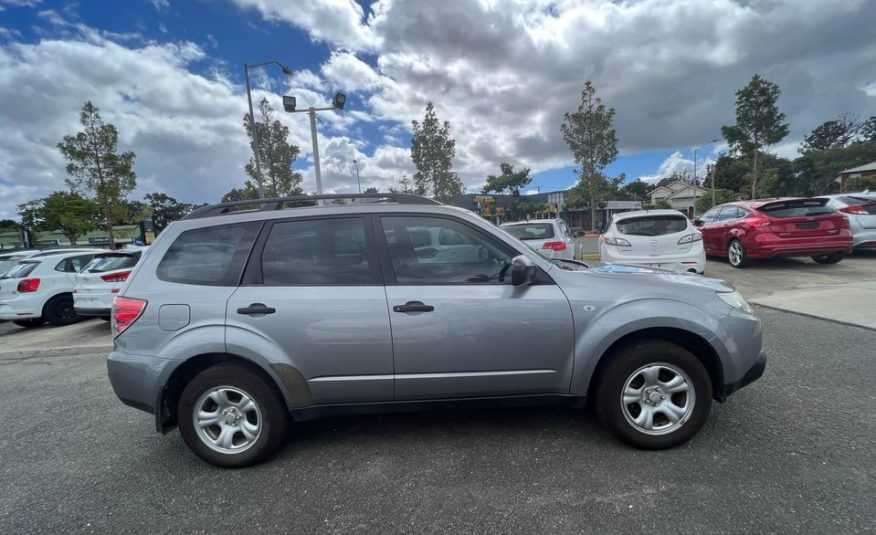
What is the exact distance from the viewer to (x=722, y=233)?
8.88 meters

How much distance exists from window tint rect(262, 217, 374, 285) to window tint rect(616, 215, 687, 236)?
5819 mm

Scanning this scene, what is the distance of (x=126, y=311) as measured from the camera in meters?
2.48

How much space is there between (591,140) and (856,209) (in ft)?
48.7

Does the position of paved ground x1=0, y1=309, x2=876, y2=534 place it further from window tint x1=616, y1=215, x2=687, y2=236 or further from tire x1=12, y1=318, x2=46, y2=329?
tire x1=12, y1=318, x2=46, y2=329

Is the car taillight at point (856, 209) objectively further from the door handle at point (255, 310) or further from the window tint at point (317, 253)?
the door handle at point (255, 310)

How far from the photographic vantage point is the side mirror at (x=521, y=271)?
2.32m

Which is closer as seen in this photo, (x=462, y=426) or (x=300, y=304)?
(x=300, y=304)

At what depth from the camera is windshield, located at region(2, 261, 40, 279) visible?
286 inches

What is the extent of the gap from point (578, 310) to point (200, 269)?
101 inches

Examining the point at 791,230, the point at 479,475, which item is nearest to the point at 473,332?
the point at 479,475

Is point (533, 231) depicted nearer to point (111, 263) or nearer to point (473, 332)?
point (473, 332)

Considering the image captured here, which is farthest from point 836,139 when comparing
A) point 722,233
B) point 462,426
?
point 462,426

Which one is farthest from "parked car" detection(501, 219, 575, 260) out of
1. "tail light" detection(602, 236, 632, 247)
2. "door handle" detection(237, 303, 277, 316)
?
"door handle" detection(237, 303, 277, 316)

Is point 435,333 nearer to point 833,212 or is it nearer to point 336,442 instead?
point 336,442
